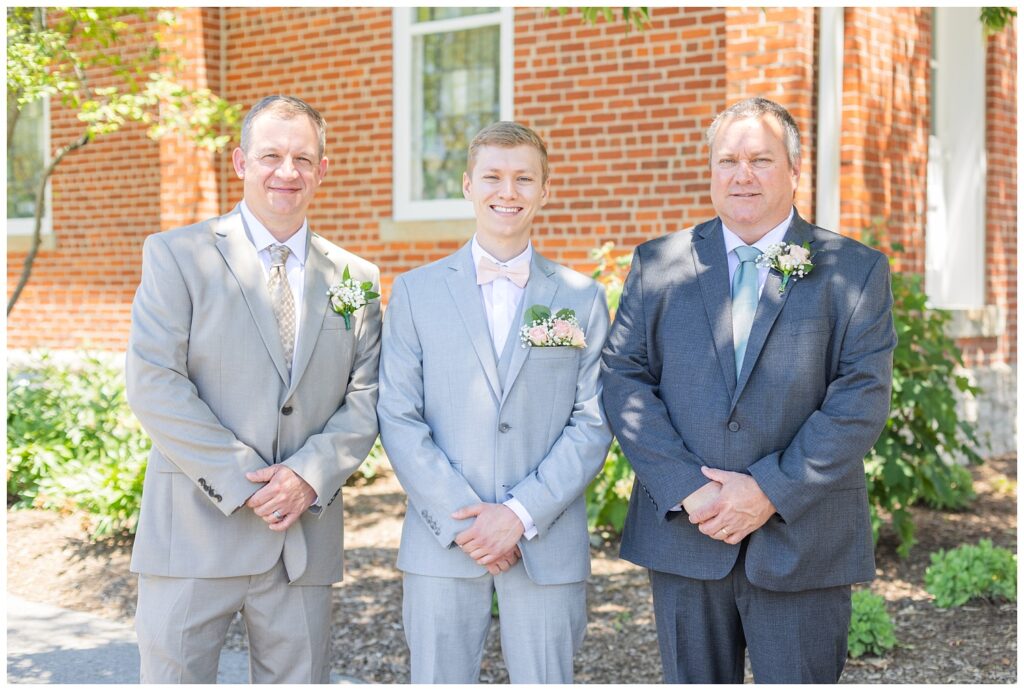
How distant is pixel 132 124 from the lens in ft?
37.3

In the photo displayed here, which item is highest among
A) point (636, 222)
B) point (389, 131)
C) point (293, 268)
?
point (389, 131)

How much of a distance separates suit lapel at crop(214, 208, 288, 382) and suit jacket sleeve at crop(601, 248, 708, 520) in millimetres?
1028

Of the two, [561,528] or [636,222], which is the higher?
[636,222]

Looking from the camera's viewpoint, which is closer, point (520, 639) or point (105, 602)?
point (520, 639)

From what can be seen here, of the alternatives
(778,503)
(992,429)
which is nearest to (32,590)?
(778,503)

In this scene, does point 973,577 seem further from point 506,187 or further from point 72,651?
point 72,651

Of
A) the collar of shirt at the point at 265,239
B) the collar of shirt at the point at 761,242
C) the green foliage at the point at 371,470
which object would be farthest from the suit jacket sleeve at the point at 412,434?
the green foliage at the point at 371,470

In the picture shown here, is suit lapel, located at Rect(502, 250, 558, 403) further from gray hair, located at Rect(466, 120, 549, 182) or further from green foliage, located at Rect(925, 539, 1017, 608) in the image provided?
green foliage, located at Rect(925, 539, 1017, 608)

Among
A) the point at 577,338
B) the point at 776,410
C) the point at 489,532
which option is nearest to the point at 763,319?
the point at 776,410

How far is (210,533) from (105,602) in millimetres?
2974

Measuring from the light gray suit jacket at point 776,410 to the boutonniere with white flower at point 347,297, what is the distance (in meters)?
0.85

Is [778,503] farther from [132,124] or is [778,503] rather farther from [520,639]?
[132,124]

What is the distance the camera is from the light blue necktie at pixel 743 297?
10.7 ft

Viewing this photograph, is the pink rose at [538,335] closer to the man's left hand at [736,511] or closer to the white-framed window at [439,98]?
the man's left hand at [736,511]
